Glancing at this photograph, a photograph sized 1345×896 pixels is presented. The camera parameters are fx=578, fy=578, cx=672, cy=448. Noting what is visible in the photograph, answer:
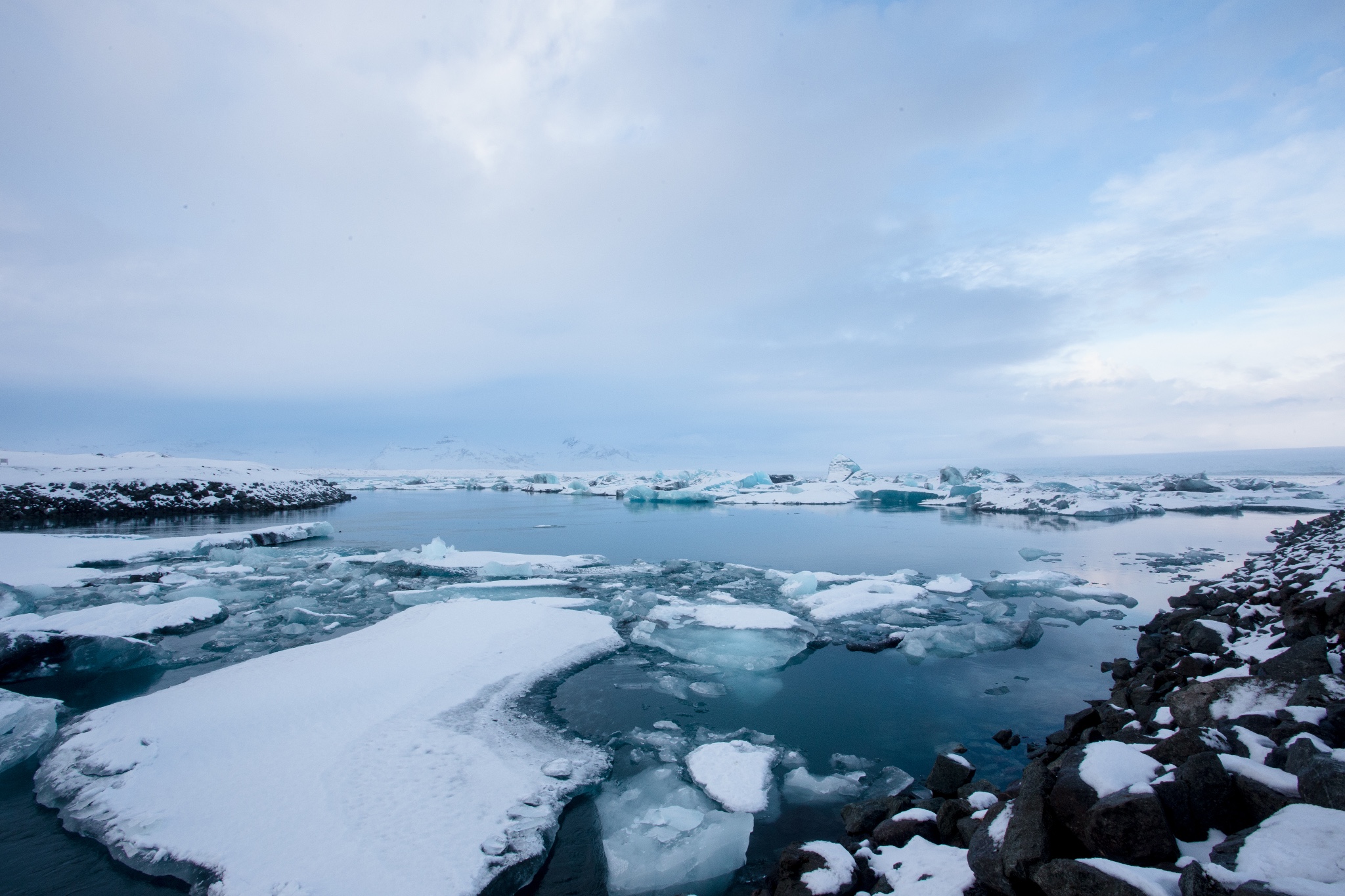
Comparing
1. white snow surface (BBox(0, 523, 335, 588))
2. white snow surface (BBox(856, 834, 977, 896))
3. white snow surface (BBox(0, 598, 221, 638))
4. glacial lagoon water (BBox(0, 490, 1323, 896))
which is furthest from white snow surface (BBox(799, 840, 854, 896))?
white snow surface (BBox(0, 523, 335, 588))

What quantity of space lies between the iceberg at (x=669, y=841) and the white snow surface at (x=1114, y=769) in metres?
2.02

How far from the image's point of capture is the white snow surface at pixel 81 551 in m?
10.4

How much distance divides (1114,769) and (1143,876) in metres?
0.73

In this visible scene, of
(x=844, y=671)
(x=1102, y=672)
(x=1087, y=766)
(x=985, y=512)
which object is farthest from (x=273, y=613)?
(x=985, y=512)

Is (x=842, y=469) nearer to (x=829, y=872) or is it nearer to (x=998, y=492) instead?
(x=998, y=492)

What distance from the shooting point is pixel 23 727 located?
470 cm

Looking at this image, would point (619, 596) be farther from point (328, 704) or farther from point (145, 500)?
point (145, 500)

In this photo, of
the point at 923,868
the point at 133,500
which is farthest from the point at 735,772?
the point at 133,500

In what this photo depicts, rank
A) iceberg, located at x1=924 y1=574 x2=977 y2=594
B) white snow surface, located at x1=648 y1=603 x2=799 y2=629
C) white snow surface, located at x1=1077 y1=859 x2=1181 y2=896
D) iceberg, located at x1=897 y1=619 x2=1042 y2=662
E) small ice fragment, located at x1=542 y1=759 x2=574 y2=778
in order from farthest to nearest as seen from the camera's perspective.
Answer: iceberg, located at x1=924 y1=574 x2=977 y2=594
white snow surface, located at x1=648 y1=603 x2=799 y2=629
iceberg, located at x1=897 y1=619 x2=1042 y2=662
small ice fragment, located at x1=542 y1=759 x2=574 y2=778
white snow surface, located at x1=1077 y1=859 x2=1181 y2=896

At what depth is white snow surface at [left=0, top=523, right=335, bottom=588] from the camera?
1041cm

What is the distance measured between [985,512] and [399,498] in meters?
40.6

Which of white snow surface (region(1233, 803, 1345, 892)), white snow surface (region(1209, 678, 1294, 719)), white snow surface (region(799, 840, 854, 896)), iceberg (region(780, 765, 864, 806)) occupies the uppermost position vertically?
white snow surface (region(1233, 803, 1345, 892))

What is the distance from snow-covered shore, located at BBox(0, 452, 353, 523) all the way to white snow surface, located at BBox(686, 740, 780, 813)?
2963 cm

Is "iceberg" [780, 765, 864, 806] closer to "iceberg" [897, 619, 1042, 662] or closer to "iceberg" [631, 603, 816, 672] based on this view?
"iceberg" [631, 603, 816, 672]
